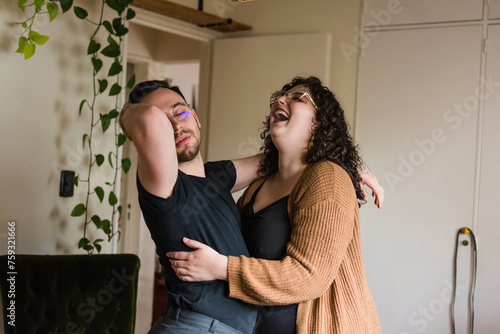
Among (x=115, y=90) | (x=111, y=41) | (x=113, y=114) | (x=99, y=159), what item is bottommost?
(x=99, y=159)

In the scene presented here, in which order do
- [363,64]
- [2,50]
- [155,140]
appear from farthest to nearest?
[363,64] → [2,50] → [155,140]

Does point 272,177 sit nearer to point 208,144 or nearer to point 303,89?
point 303,89

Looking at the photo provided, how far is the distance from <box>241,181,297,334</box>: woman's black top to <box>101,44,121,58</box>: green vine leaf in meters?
1.66

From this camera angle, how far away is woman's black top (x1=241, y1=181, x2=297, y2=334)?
5.55 feet

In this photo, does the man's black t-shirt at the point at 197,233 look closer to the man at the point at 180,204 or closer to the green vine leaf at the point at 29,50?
the man at the point at 180,204

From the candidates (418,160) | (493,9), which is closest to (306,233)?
(418,160)

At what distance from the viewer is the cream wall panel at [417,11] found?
11.0 feet

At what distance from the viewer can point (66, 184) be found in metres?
2.95

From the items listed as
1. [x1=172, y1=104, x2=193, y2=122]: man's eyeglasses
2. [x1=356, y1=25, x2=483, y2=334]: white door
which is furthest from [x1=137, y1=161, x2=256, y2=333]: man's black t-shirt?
[x1=356, y1=25, x2=483, y2=334]: white door

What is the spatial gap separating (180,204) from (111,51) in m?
1.79

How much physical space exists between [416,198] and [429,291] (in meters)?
0.58

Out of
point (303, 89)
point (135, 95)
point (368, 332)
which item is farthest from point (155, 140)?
point (368, 332)

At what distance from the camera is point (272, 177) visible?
204cm

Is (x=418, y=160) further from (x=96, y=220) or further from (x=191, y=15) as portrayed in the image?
(x=96, y=220)
